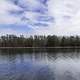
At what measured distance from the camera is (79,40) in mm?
103625

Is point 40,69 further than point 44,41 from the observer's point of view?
No

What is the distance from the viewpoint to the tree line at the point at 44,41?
102m

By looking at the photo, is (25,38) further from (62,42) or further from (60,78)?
(60,78)

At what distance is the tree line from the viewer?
102125 millimetres

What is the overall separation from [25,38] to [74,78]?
301 feet

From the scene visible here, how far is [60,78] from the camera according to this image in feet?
49.6

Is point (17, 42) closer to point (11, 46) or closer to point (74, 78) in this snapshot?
point (11, 46)

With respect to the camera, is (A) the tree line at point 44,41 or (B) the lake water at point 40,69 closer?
(B) the lake water at point 40,69

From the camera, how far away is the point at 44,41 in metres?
104

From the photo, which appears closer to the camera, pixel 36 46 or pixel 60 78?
pixel 60 78

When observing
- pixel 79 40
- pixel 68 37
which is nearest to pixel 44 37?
pixel 68 37

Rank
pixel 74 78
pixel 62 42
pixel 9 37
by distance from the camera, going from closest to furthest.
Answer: pixel 74 78 < pixel 62 42 < pixel 9 37

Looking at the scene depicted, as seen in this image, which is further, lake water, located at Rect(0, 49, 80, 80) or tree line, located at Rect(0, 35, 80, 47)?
tree line, located at Rect(0, 35, 80, 47)

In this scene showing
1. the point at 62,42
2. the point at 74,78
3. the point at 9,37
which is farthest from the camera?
the point at 9,37
